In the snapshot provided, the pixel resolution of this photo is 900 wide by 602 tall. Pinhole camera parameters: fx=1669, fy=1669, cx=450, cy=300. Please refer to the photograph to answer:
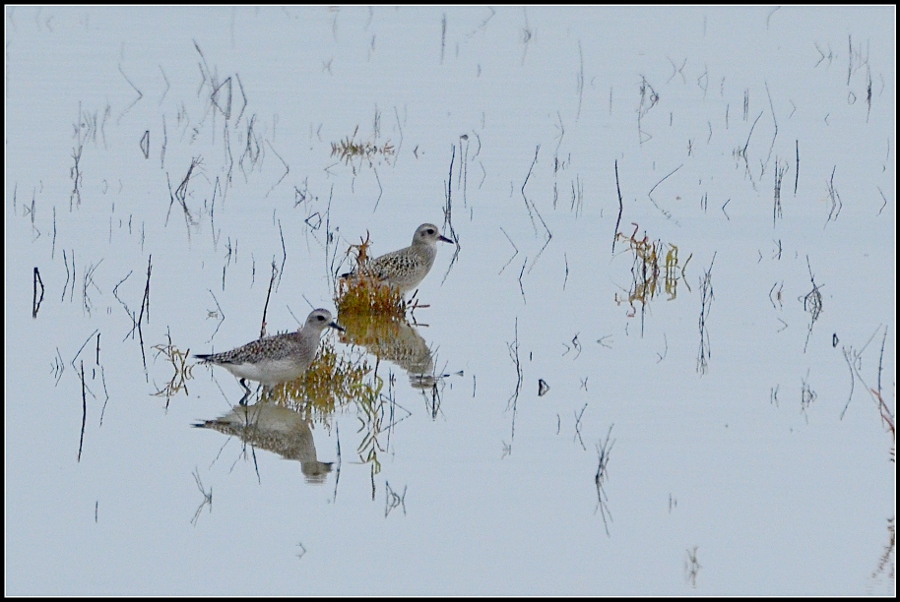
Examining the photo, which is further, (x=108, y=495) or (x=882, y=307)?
(x=882, y=307)

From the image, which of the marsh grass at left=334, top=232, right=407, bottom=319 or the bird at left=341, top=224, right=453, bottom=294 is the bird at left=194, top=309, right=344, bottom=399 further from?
the bird at left=341, top=224, right=453, bottom=294

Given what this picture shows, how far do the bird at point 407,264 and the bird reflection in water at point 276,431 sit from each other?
2.48 metres

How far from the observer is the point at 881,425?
29.8ft

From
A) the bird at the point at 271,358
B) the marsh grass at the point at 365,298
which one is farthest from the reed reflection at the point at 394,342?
the bird at the point at 271,358

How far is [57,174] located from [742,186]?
653 cm

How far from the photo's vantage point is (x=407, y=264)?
40.4ft

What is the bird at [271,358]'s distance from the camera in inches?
373

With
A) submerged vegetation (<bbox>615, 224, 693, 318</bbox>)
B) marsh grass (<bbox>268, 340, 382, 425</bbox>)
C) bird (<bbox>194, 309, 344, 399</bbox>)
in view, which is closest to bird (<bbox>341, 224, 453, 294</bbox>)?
submerged vegetation (<bbox>615, 224, 693, 318</bbox>)

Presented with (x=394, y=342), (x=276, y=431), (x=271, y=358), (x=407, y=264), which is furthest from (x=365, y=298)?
(x=276, y=431)

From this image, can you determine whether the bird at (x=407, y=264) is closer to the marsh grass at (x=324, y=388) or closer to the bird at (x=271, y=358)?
the marsh grass at (x=324, y=388)

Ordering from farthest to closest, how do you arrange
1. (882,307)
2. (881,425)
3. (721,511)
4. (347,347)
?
(882,307) < (347,347) < (881,425) < (721,511)

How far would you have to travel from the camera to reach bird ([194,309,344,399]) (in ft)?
31.1

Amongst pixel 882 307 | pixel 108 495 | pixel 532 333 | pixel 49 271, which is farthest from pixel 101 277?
pixel 882 307

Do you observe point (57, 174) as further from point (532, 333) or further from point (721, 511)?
point (721, 511)
